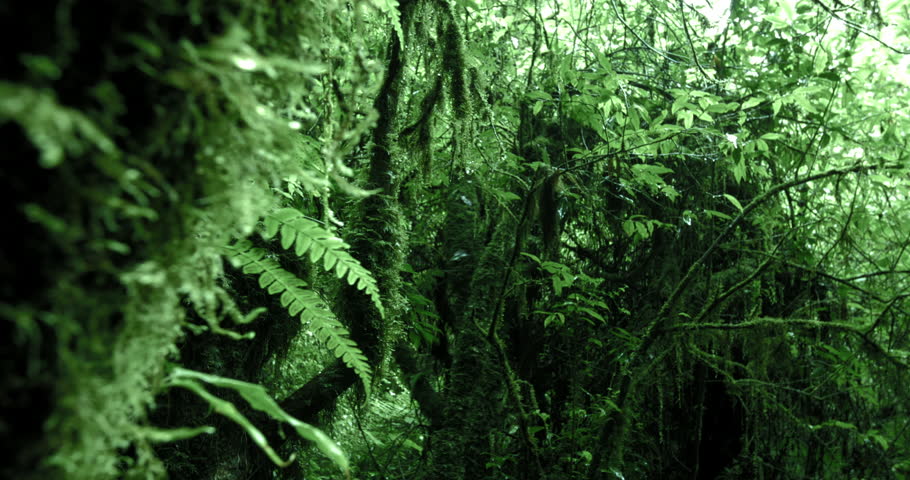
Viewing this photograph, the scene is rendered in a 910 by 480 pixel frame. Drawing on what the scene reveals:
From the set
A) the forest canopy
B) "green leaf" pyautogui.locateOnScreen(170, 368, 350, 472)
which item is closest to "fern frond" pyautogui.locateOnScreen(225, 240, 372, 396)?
the forest canopy

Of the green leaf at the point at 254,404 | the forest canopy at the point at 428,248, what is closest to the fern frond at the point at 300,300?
the forest canopy at the point at 428,248

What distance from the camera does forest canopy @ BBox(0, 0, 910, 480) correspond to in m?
0.49

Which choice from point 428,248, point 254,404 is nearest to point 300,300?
point 254,404

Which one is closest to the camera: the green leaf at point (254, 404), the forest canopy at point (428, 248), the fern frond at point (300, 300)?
the forest canopy at point (428, 248)

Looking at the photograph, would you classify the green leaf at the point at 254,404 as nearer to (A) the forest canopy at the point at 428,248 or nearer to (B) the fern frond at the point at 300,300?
(A) the forest canopy at the point at 428,248

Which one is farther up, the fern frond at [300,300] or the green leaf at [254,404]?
the fern frond at [300,300]

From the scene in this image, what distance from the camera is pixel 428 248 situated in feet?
13.2

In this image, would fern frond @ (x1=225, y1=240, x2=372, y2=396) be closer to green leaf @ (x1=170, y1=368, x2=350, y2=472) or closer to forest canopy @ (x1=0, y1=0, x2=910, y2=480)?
forest canopy @ (x1=0, y1=0, x2=910, y2=480)

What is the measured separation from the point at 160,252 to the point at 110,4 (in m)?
0.23

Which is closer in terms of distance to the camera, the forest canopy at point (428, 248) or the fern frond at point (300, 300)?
the forest canopy at point (428, 248)

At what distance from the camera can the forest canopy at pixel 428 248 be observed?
486mm

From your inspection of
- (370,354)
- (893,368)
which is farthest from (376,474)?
(893,368)

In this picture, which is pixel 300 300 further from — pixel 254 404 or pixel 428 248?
pixel 428 248

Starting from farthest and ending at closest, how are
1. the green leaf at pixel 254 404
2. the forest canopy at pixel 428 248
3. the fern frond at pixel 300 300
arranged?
the fern frond at pixel 300 300
the green leaf at pixel 254 404
the forest canopy at pixel 428 248
